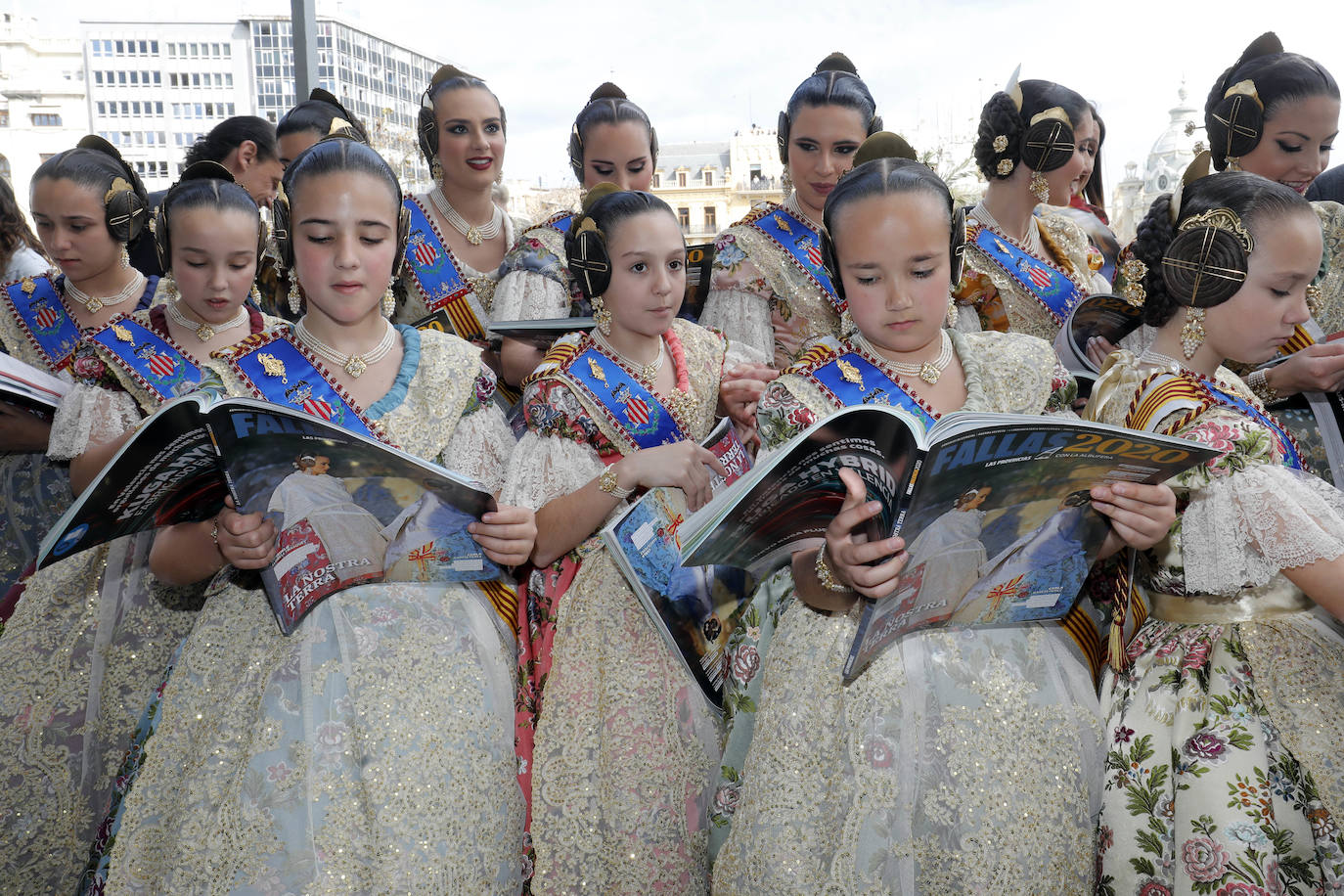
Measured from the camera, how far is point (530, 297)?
3555 millimetres

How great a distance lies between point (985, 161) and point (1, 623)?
339 cm

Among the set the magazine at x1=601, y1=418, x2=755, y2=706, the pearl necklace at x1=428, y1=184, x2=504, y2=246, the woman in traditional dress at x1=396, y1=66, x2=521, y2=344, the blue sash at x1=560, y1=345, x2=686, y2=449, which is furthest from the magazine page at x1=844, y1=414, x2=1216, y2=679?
the pearl necklace at x1=428, y1=184, x2=504, y2=246

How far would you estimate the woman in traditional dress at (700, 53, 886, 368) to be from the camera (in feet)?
10.8

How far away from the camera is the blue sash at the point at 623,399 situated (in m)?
2.54

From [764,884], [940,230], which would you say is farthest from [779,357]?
[764,884]

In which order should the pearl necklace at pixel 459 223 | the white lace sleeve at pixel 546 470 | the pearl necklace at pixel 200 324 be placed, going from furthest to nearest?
the pearl necklace at pixel 459 223
the pearl necklace at pixel 200 324
the white lace sleeve at pixel 546 470

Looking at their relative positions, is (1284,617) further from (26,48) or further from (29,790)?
(26,48)

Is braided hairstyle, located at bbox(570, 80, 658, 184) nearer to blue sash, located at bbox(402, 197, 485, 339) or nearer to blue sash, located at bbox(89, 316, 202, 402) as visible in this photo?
blue sash, located at bbox(402, 197, 485, 339)

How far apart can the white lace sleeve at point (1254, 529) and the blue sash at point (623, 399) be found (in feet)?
3.93

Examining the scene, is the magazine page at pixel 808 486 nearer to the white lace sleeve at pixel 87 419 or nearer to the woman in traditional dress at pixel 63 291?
the white lace sleeve at pixel 87 419

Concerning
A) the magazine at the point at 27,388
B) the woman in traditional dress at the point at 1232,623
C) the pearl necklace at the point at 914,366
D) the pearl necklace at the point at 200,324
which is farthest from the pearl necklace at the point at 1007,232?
the magazine at the point at 27,388

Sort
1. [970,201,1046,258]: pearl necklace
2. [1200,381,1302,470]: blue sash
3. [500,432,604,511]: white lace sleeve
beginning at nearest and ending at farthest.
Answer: [1200,381,1302,470]: blue sash
[500,432,604,511]: white lace sleeve
[970,201,1046,258]: pearl necklace

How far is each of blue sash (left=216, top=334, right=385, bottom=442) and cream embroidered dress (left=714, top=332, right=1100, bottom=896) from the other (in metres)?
1.07

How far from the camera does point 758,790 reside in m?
1.94
